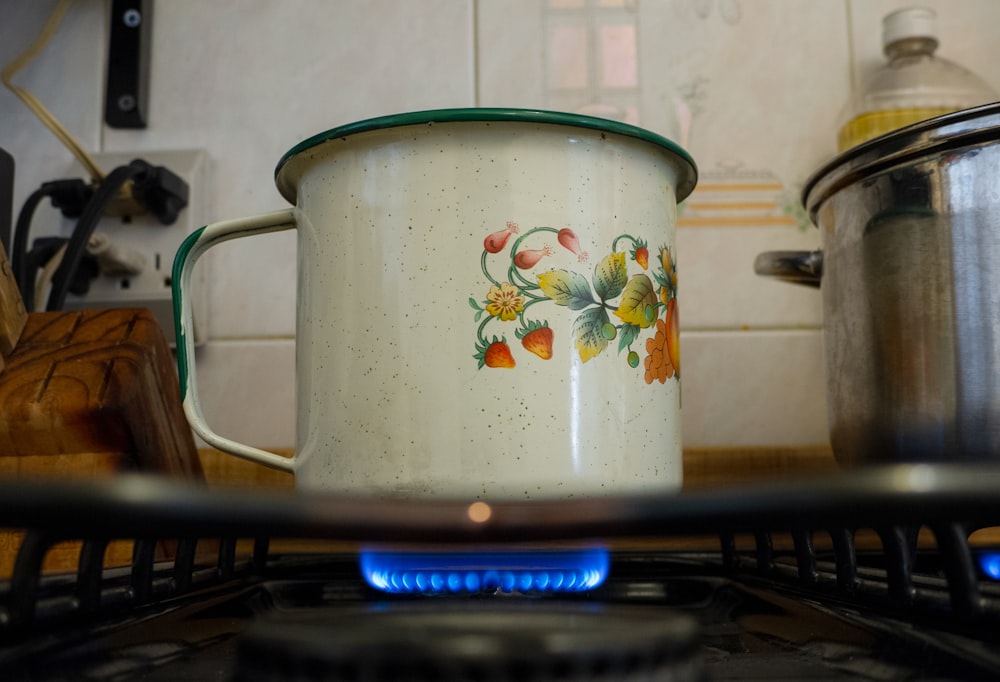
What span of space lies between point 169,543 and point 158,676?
303 mm

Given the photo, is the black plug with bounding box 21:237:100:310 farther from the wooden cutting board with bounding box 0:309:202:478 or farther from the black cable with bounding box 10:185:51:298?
the wooden cutting board with bounding box 0:309:202:478

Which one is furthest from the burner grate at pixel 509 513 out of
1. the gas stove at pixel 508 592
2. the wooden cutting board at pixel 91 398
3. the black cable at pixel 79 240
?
the black cable at pixel 79 240

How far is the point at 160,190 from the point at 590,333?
47 cm

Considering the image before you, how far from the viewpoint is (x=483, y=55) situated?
798mm

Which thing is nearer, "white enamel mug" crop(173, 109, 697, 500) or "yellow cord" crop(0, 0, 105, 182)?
"white enamel mug" crop(173, 109, 697, 500)

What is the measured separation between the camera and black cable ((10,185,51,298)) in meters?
→ 0.71

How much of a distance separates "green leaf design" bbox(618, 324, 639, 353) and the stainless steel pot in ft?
0.49

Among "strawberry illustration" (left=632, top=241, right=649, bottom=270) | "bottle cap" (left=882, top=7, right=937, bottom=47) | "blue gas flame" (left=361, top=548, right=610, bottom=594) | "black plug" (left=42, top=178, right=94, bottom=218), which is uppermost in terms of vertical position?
"bottle cap" (left=882, top=7, right=937, bottom=47)

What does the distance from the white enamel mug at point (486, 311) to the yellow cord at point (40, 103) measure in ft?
1.25

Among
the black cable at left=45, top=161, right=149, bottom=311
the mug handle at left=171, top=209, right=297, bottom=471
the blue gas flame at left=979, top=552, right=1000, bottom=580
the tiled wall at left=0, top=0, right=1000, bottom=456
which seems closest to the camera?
the blue gas flame at left=979, top=552, right=1000, bottom=580

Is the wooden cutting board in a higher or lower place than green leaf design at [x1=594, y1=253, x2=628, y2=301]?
lower

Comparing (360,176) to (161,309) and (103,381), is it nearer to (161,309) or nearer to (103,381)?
(103,381)

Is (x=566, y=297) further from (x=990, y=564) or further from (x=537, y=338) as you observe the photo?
(x=990, y=564)

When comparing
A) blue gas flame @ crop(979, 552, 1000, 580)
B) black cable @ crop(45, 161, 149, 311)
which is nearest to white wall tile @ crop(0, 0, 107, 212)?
black cable @ crop(45, 161, 149, 311)
